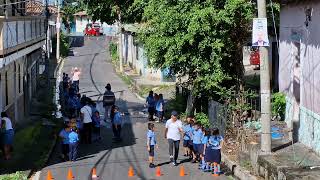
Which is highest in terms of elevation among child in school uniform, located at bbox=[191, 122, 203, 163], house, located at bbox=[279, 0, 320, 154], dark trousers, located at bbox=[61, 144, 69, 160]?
house, located at bbox=[279, 0, 320, 154]

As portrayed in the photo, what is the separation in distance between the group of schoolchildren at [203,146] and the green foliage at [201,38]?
128 inches

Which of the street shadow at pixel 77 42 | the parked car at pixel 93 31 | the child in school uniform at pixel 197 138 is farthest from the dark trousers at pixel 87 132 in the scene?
the parked car at pixel 93 31

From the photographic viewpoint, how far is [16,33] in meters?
18.0

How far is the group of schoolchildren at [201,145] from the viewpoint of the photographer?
1523 centimetres

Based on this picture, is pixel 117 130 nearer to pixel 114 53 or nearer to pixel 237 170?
pixel 237 170

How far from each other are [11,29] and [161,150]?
6.02 m

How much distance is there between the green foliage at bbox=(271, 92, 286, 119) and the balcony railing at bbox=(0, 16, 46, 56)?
8.12 m

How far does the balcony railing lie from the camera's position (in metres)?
15.1

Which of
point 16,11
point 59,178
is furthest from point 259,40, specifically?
point 16,11

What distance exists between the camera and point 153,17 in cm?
2089

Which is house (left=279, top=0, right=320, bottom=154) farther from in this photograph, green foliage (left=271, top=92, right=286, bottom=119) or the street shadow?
the street shadow

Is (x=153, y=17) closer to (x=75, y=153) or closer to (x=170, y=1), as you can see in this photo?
(x=170, y=1)

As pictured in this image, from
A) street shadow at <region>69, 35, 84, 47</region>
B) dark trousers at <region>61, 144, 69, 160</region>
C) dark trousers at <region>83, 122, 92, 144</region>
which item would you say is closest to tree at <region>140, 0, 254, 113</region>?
dark trousers at <region>83, 122, 92, 144</region>

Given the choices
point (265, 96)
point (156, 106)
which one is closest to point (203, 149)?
point (265, 96)
